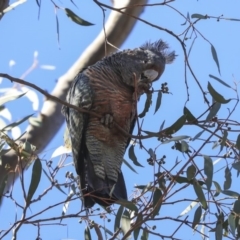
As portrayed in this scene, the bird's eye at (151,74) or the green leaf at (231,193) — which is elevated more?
the bird's eye at (151,74)

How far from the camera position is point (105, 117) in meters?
2.67

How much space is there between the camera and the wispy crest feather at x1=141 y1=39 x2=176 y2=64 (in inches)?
114

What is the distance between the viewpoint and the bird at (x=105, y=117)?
8.75 feet

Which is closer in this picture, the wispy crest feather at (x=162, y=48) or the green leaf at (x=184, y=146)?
the green leaf at (x=184, y=146)

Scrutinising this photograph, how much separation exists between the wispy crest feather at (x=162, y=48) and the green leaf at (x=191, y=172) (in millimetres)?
871

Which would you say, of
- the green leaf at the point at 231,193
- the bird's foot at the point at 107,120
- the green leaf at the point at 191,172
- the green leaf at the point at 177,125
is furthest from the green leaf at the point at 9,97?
the green leaf at the point at 231,193

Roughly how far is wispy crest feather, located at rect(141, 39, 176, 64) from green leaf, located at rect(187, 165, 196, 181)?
0.87 m

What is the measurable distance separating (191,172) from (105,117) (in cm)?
66

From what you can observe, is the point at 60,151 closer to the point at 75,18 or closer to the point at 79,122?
the point at 79,122

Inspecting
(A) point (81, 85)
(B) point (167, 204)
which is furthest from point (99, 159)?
(B) point (167, 204)

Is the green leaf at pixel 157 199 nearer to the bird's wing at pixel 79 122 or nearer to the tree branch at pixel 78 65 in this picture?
the bird's wing at pixel 79 122

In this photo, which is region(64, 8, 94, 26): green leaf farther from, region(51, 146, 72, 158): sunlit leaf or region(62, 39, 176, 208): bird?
region(51, 146, 72, 158): sunlit leaf

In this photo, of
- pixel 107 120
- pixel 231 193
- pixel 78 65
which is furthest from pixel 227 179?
pixel 78 65

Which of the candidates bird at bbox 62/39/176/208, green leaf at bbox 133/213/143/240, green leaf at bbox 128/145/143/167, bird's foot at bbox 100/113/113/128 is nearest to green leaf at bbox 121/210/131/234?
green leaf at bbox 133/213/143/240
